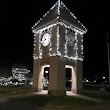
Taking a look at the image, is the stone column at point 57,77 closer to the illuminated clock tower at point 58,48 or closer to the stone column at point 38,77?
the illuminated clock tower at point 58,48

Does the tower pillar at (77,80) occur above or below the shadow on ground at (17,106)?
above

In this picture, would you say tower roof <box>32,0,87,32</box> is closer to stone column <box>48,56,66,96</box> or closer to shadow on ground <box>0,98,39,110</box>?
stone column <box>48,56,66,96</box>

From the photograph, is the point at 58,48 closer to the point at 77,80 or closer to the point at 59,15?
the point at 59,15

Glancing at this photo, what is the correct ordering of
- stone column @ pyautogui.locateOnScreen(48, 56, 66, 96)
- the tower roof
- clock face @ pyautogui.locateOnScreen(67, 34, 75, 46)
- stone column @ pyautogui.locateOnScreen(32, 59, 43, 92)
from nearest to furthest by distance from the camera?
stone column @ pyautogui.locateOnScreen(48, 56, 66, 96)
the tower roof
clock face @ pyautogui.locateOnScreen(67, 34, 75, 46)
stone column @ pyautogui.locateOnScreen(32, 59, 43, 92)

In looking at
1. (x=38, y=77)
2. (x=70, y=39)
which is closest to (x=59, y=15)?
(x=70, y=39)

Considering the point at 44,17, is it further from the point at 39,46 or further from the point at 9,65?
the point at 9,65

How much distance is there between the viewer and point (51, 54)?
72.6 ft

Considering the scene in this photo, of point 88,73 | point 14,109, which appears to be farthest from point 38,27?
point 88,73

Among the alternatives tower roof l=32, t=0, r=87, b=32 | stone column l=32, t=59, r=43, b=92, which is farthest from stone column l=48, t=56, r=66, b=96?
tower roof l=32, t=0, r=87, b=32

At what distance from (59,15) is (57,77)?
6.63 m

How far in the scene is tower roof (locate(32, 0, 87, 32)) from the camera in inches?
884

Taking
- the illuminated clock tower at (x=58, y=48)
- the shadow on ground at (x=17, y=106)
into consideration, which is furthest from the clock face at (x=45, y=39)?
the shadow on ground at (x=17, y=106)

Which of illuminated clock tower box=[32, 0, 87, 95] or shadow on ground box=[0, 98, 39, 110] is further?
illuminated clock tower box=[32, 0, 87, 95]

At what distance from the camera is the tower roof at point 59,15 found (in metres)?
22.5
